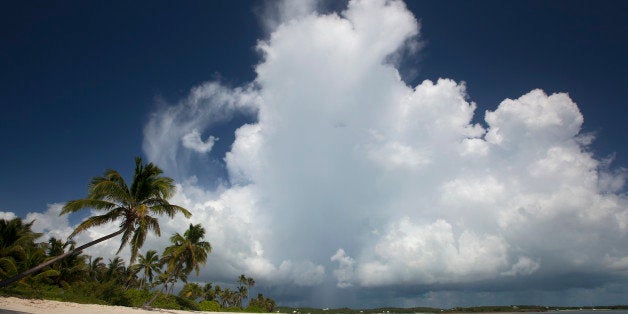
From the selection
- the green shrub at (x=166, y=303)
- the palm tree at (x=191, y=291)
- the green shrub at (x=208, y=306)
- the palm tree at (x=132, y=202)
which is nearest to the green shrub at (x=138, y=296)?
the green shrub at (x=166, y=303)

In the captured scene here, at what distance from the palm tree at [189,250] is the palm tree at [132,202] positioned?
20948mm

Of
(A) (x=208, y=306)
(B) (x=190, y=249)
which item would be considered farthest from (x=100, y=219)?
(A) (x=208, y=306)

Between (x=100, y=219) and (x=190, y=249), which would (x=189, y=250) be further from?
(x=100, y=219)

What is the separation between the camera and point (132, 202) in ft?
72.4

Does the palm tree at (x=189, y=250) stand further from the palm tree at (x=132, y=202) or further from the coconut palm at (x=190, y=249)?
the palm tree at (x=132, y=202)

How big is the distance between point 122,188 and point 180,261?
2565 cm

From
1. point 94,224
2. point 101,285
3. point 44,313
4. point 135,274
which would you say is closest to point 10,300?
point 44,313

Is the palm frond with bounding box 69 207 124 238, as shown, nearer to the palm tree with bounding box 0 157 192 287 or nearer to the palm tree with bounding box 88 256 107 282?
the palm tree with bounding box 0 157 192 287

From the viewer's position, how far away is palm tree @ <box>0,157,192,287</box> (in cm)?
2078

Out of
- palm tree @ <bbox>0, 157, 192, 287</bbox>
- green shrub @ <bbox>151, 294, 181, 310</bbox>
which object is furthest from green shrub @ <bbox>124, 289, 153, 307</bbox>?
palm tree @ <bbox>0, 157, 192, 287</bbox>

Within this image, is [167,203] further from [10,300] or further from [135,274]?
[135,274]

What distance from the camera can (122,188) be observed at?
21984 mm

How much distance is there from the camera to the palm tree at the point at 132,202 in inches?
818

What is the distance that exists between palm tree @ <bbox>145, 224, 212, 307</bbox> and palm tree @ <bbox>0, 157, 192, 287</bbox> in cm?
2095
